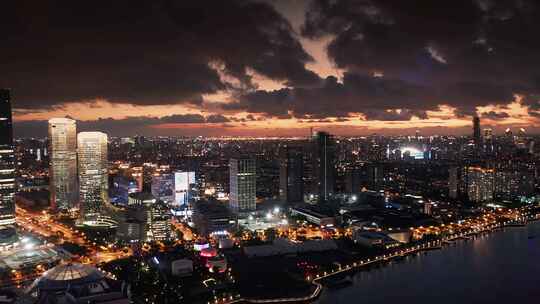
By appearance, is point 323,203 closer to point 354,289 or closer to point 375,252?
point 375,252

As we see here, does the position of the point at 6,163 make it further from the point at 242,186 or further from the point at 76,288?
the point at 76,288

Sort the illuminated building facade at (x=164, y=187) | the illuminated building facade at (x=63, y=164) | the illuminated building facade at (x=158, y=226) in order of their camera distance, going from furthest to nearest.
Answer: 1. the illuminated building facade at (x=164, y=187)
2. the illuminated building facade at (x=63, y=164)
3. the illuminated building facade at (x=158, y=226)

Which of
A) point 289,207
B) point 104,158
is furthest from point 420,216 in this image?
point 104,158

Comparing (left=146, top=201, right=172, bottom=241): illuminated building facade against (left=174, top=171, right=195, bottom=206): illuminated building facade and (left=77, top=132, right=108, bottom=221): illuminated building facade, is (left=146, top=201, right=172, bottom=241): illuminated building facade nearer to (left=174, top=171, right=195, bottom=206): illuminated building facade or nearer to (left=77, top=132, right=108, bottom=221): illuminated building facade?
(left=77, top=132, right=108, bottom=221): illuminated building facade

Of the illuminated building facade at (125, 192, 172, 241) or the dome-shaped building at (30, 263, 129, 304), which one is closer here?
the dome-shaped building at (30, 263, 129, 304)

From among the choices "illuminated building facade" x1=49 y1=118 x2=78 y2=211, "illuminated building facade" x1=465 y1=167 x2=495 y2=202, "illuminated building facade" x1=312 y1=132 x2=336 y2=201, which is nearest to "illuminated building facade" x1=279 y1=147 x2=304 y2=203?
"illuminated building facade" x1=312 y1=132 x2=336 y2=201

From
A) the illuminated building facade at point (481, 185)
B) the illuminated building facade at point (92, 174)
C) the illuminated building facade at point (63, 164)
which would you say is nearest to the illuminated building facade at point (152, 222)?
the illuminated building facade at point (92, 174)

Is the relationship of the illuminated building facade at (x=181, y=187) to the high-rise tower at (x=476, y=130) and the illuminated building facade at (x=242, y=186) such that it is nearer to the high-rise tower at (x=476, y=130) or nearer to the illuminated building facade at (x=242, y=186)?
the illuminated building facade at (x=242, y=186)
